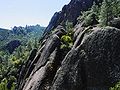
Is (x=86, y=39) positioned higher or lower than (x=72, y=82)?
higher

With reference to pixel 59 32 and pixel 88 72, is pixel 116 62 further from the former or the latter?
pixel 59 32

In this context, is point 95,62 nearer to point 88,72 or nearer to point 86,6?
point 88,72

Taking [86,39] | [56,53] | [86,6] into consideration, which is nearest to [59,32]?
[56,53]

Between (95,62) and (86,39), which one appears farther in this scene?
(86,39)

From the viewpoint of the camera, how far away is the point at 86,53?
184ft

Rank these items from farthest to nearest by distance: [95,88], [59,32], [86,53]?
[59,32], [86,53], [95,88]

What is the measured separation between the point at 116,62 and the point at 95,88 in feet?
19.1

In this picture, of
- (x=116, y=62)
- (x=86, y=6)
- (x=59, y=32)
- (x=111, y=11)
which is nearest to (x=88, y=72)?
(x=116, y=62)

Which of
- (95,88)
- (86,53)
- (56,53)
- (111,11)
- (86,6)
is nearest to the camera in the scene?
(95,88)

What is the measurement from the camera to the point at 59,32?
83.9 metres

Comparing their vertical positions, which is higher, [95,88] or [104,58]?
[104,58]

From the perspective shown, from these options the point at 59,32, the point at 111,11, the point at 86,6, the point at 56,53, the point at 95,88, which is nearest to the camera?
the point at 95,88

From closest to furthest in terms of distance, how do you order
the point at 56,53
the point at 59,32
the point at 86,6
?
the point at 56,53 → the point at 59,32 → the point at 86,6

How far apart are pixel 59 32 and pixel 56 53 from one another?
49.3ft
